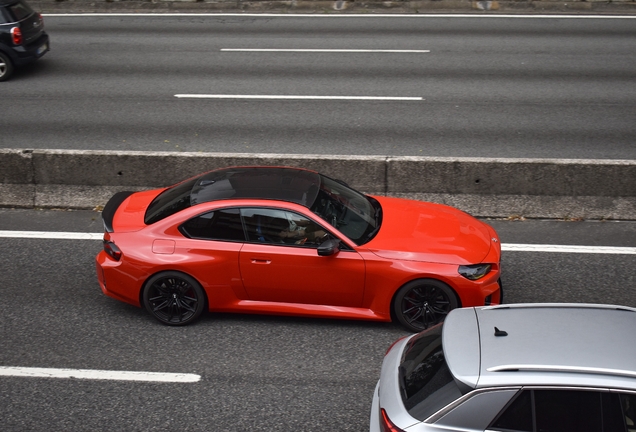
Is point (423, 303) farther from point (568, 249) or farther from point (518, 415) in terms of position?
point (568, 249)

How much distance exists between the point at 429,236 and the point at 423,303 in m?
0.71

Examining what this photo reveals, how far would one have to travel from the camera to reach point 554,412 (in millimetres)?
3924

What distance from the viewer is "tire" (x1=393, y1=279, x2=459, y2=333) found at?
21.6 ft

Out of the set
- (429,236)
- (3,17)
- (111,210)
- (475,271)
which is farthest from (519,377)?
(3,17)

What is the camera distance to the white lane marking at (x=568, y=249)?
27.6 feet

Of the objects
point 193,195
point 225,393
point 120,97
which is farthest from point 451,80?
point 225,393

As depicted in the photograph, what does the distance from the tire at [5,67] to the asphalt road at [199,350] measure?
7520mm

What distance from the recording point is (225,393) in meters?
5.92

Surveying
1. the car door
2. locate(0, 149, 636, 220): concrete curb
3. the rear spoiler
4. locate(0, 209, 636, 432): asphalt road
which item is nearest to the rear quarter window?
locate(0, 149, 636, 220): concrete curb

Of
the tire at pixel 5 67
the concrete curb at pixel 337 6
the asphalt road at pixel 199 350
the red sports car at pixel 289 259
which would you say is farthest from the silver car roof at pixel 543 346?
the concrete curb at pixel 337 6

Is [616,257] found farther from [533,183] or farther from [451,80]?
[451,80]

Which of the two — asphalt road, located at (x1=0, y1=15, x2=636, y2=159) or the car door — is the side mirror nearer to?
the car door

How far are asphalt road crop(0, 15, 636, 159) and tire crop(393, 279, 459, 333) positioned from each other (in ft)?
14.3

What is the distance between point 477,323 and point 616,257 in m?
4.29
